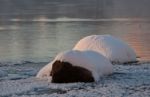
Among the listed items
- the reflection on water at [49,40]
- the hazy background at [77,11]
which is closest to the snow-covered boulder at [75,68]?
the reflection on water at [49,40]

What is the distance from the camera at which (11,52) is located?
19.9 meters

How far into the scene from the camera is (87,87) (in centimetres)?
1136

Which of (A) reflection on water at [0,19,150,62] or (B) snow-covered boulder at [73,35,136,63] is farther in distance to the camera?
(A) reflection on water at [0,19,150,62]

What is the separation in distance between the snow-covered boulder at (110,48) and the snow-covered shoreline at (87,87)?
265 centimetres

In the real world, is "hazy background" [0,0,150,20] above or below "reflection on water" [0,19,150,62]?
below

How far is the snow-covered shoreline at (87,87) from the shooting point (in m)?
10.7

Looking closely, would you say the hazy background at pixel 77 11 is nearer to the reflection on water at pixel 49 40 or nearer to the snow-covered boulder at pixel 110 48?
the reflection on water at pixel 49 40

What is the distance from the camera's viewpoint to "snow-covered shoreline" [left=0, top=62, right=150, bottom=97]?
10688 mm


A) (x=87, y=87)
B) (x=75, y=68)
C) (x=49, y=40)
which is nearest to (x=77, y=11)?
(x=49, y=40)

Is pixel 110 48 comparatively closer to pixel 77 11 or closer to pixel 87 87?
pixel 87 87

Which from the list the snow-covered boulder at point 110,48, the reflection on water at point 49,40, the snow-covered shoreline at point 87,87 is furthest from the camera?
the reflection on water at point 49,40

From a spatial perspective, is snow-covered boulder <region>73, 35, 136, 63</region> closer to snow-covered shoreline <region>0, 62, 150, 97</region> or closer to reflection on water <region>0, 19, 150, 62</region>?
reflection on water <region>0, 19, 150, 62</region>

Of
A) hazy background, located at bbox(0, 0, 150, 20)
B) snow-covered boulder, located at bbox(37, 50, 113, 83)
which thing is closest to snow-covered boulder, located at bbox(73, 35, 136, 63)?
snow-covered boulder, located at bbox(37, 50, 113, 83)

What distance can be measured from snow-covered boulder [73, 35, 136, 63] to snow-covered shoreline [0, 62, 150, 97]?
265 cm
